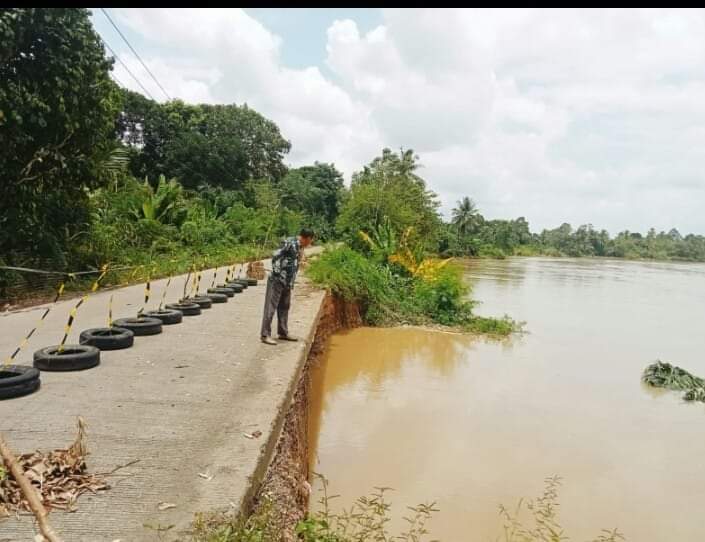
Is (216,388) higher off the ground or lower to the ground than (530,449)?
higher

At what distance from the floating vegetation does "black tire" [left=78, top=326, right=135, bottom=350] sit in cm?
1088

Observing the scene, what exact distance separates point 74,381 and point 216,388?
4.19 feet

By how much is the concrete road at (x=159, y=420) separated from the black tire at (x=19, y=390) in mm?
56

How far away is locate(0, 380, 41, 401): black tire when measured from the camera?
4402mm

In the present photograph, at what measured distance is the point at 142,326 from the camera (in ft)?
23.9

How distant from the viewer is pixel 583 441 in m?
8.11

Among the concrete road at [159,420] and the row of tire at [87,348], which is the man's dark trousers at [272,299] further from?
the row of tire at [87,348]

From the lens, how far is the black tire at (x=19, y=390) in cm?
440

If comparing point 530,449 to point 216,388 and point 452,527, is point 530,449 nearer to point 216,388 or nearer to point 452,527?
point 452,527

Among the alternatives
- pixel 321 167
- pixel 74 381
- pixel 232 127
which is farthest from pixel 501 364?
pixel 321 167

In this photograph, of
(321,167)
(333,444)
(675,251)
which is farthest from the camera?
(675,251)

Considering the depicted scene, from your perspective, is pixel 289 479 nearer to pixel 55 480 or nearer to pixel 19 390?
pixel 55 480

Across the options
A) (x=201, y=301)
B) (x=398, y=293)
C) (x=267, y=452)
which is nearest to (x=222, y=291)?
(x=201, y=301)

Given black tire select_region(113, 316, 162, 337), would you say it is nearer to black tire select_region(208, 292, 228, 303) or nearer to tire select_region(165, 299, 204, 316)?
tire select_region(165, 299, 204, 316)
